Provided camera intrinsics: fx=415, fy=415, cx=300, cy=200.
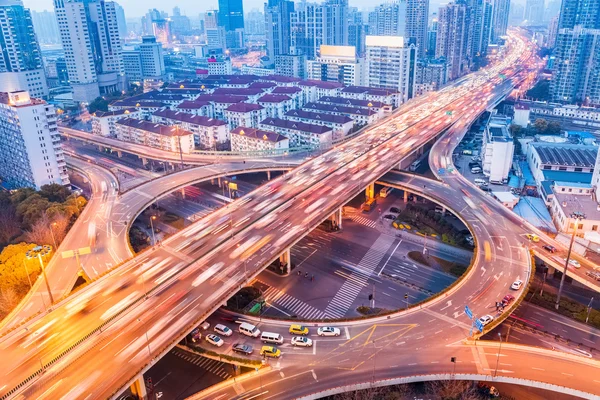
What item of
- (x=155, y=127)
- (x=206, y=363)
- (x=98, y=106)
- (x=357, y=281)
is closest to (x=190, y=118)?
(x=155, y=127)

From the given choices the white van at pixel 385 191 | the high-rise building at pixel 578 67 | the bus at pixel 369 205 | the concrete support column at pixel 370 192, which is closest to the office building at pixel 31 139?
the bus at pixel 369 205

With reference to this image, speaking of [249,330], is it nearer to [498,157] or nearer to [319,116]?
[498,157]

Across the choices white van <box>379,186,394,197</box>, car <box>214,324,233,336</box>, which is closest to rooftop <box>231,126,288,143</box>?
white van <box>379,186,394,197</box>

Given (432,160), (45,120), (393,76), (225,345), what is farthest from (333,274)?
(393,76)

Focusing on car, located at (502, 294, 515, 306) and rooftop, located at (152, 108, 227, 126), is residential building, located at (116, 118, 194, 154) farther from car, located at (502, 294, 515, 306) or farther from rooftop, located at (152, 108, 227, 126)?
car, located at (502, 294, 515, 306)

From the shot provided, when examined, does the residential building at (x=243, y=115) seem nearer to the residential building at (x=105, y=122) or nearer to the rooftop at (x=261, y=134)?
the rooftop at (x=261, y=134)

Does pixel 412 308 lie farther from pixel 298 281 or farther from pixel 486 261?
pixel 298 281
